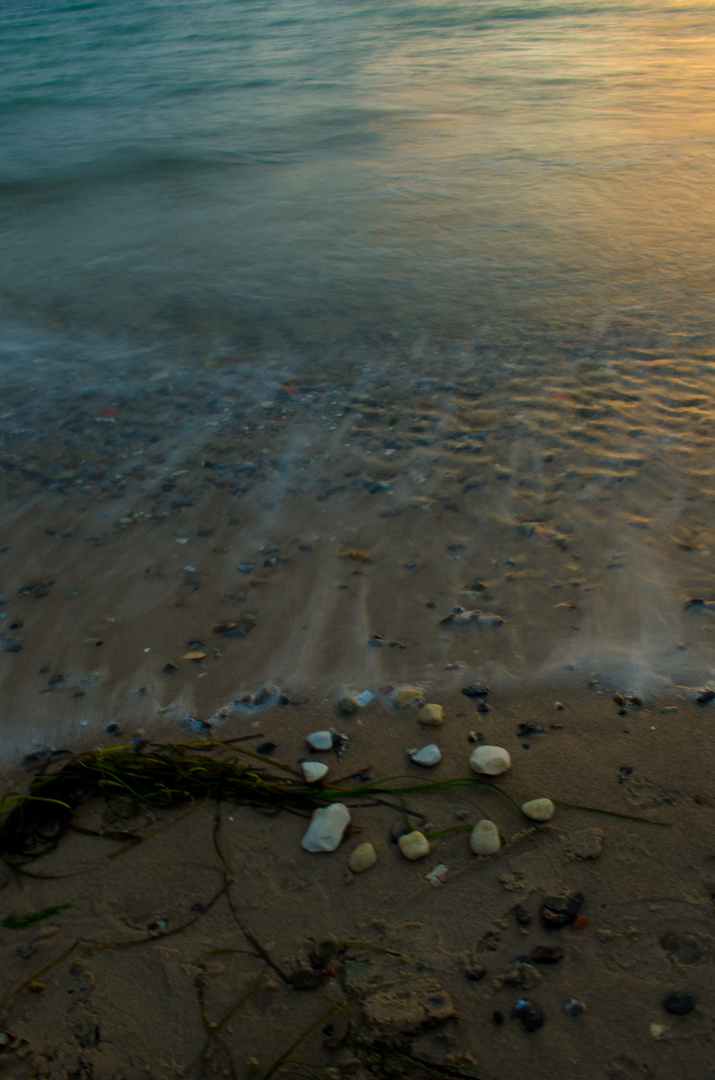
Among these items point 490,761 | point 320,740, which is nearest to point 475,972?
point 490,761

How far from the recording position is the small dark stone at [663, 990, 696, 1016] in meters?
1.82

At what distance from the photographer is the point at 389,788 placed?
246cm

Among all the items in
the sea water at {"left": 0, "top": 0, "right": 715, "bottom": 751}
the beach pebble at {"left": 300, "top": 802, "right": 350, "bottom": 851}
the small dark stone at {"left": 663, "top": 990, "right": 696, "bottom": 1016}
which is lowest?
the small dark stone at {"left": 663, "top": 990, "right": 696, "bottom": 1016}

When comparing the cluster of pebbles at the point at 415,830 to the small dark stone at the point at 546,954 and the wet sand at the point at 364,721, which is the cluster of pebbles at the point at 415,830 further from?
the small dark stone at the point at 546,954

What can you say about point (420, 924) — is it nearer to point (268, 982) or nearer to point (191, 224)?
point (268, 982)

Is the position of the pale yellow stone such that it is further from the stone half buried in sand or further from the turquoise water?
the turquoise water

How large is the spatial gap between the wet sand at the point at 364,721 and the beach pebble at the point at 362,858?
25 millimetres

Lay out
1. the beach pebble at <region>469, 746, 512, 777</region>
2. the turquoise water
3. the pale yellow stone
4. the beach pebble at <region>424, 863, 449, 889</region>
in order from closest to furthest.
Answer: the beach pebble at <region>424, 863, 449, 889</region> < the beach pebble at <region>469, 746, 512, 777</region> < the pale yellow stone < the turquoise water

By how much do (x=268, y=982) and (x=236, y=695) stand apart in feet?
3.61

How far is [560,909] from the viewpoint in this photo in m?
2.05

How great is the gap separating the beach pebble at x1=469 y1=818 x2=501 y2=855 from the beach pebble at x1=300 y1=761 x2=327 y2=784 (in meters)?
0.54

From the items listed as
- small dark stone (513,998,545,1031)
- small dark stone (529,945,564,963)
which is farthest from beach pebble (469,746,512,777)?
small dark stone (513,998,545,1031)

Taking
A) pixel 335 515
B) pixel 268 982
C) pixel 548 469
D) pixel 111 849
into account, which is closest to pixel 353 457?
pixel 335 515

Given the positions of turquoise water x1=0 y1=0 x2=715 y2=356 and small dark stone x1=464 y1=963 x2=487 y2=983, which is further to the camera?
turquoise water x1=0 y1=0 x2=715 y2=356
